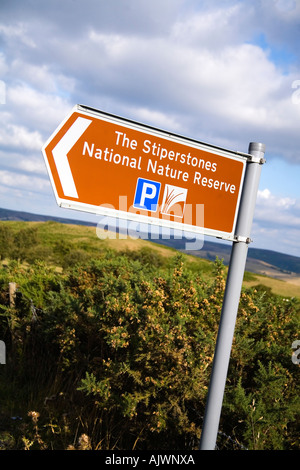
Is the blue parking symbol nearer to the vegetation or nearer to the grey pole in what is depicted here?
the grey pole

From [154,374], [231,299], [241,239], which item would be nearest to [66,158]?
[241,239]

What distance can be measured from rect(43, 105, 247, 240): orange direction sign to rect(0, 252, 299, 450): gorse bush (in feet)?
5.57

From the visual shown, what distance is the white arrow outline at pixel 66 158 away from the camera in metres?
1.82

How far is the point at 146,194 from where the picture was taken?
194 cm

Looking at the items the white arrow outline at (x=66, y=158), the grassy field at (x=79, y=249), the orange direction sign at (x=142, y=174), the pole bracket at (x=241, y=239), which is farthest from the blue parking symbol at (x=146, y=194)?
the grassy field at (x=79, y=249)

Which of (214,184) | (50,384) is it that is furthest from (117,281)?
(214,184)

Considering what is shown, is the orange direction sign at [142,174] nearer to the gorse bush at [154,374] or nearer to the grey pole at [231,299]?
the grey pole at [231,299]

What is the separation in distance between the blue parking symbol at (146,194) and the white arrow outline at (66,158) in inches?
11.5

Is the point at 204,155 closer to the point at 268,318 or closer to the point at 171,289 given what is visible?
the point at 171,289

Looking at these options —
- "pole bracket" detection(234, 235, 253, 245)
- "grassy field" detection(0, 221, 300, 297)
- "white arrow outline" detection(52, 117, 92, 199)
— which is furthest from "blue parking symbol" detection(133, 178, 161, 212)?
"grassy field" detection(0, 221, 300, 297)

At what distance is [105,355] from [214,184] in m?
3.03

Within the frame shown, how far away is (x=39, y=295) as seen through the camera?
23.1 ft

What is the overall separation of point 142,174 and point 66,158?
1.20 feet

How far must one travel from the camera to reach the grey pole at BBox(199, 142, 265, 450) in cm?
201
